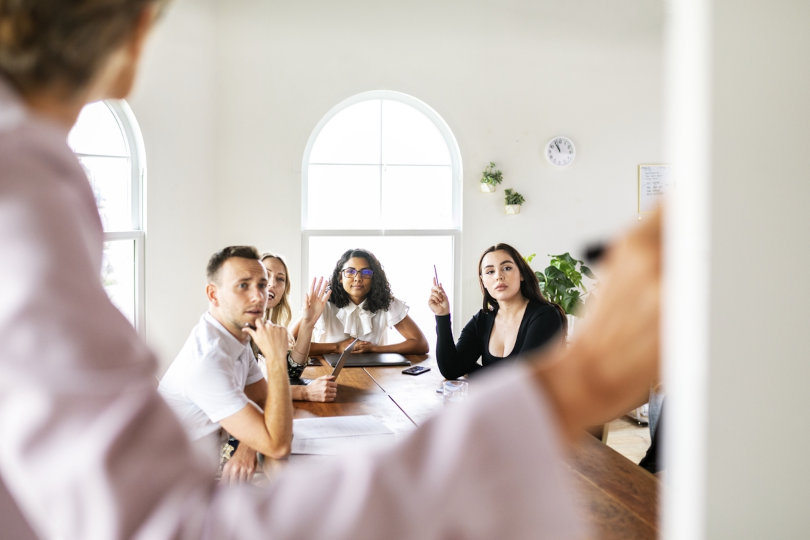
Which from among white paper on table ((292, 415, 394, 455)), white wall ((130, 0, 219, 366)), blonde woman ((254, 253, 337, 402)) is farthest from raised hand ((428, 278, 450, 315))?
white wall ((130, 0, 219, 366))

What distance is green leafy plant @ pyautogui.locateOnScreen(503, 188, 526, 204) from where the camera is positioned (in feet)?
18.4

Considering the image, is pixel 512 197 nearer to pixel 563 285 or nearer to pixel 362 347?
pixel 563 285

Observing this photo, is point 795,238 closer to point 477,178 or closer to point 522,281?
point 522,281

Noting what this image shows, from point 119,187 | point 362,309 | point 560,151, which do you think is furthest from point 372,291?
point 560,151

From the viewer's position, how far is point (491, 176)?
560cm

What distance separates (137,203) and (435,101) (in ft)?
8.40

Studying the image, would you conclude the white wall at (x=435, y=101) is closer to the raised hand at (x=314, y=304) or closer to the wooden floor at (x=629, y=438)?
the raised hand at (x=314, y=304)

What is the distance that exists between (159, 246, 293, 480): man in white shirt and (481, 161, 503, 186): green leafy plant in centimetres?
328

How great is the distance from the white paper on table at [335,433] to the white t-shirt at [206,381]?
→ 0.27m

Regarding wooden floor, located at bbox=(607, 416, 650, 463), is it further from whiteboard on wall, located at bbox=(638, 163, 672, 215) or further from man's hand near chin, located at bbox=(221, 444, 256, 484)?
man's hand near chin, located at bbox=(221, 444, 256, 484)

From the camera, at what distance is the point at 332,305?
4.29m

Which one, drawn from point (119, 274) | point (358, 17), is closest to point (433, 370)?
point (119, 274)

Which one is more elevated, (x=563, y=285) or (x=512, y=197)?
(x=512, y=197)

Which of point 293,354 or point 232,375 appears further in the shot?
point 293,354
